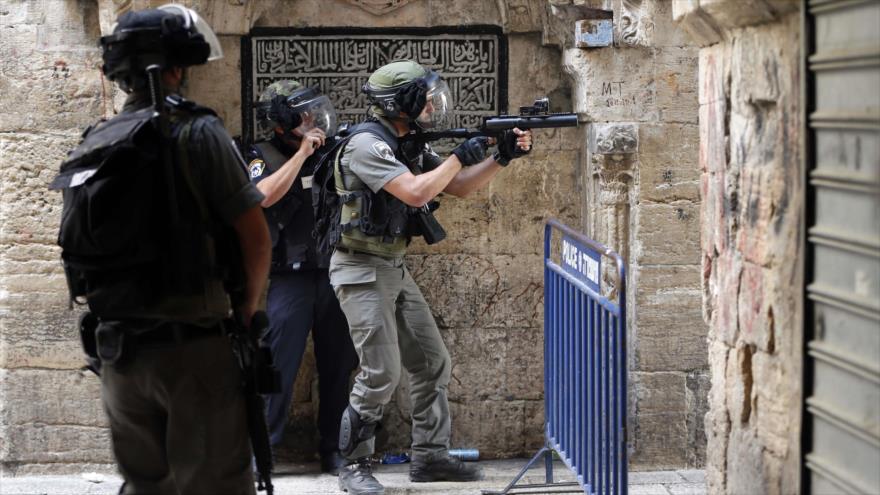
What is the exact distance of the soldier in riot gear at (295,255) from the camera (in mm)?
6176

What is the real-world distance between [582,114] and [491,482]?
1.84 meters

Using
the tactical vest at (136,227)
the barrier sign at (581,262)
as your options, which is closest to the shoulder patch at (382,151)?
the barrier sign at (581,262)

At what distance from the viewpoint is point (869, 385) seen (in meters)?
3.28

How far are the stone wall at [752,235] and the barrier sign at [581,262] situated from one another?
573mm

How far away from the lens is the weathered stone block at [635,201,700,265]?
20.9ft

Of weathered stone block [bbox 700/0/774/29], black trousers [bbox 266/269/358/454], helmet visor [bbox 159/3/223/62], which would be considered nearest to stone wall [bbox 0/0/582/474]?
black trousers [bbox 266/269/358/454]

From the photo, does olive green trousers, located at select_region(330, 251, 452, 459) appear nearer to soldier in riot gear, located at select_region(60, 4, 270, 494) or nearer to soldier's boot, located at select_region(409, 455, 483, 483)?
soldier's boot, located at select_region(409, 455, 483, 483)

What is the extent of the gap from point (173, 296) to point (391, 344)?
2.04 m

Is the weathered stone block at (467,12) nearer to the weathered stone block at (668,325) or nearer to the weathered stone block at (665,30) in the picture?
the weathered stone block at (665,30)

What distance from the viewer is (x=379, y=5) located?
6.68 meters

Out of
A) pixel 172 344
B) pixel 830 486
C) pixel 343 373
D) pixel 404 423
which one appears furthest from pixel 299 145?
pixel 830 486

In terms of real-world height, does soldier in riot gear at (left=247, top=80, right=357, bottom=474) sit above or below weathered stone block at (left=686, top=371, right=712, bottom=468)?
above

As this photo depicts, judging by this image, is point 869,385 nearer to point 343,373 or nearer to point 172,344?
point 172,344

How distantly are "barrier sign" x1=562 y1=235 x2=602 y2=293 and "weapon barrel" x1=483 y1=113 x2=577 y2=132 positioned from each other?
2.39 ft
